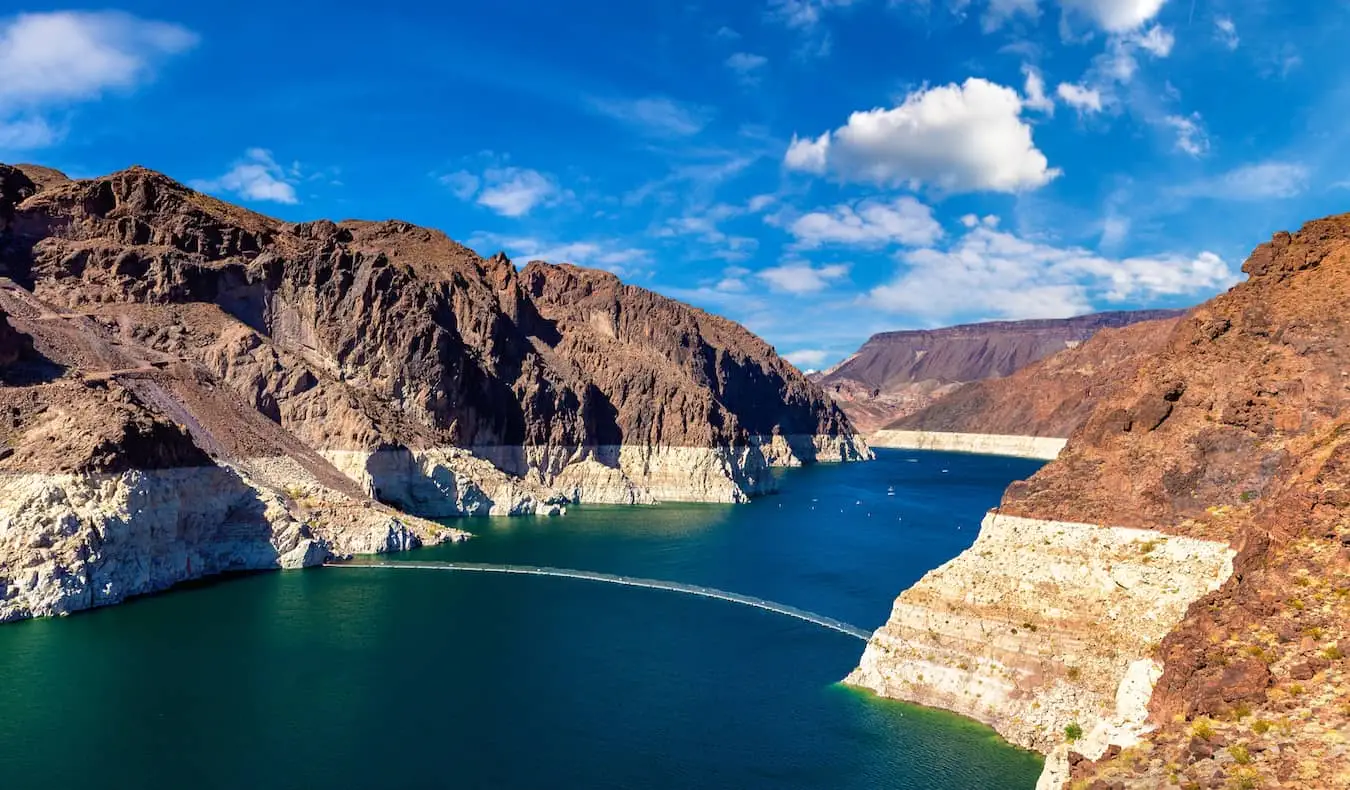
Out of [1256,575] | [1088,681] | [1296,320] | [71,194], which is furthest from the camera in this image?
[71,194]

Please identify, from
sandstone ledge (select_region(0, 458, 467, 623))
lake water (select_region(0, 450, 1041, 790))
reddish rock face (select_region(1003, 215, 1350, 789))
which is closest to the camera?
reddish rock face (select_region(1003, 215, 1350, 789))

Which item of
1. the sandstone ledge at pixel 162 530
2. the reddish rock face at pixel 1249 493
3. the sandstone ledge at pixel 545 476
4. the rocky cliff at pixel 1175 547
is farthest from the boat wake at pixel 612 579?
the reddish rock face at pixel 1249 493

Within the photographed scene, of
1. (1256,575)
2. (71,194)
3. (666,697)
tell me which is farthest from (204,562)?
(1256,575)

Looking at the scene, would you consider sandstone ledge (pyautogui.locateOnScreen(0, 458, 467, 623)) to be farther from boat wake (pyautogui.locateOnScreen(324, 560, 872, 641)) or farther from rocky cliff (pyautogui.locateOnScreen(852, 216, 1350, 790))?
rocky cliff (pyautogui.locateOnScreen(852, 216, 1350, 790))

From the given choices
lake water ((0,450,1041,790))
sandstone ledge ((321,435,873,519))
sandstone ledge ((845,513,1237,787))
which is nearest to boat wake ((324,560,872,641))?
lake water ((0,450,1041,790))

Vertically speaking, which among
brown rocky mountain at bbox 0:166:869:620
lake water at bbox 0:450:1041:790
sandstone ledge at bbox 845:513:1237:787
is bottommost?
lake water at bbox 0:450:1041:790

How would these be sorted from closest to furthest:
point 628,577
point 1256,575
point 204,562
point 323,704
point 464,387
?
point 1256,575 → point 323,704 → point 204,562 → point 628,577 → point 464,387

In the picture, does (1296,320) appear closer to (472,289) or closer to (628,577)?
(628,577)

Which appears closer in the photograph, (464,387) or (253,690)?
(253,690)
